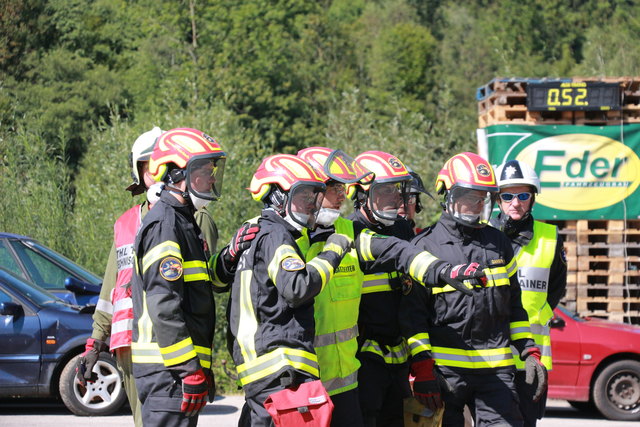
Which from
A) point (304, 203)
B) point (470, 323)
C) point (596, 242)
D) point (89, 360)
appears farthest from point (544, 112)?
point (89, 360)

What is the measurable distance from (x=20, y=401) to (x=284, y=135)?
105 feet

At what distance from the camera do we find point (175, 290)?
4957mm

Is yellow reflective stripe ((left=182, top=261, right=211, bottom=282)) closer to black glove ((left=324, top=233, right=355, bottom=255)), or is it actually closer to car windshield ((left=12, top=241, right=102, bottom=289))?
black glove ((left=324, top=233, right=355, bottom=255))

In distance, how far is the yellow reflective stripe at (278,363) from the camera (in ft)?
16.4

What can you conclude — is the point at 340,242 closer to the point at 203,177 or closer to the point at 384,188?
the point at 203,177

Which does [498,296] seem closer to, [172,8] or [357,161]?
[357,161]

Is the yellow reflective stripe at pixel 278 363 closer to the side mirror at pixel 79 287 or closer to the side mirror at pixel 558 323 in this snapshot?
the side mirror at pixel 79 287

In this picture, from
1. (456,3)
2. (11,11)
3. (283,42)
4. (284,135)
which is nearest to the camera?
(11,11)

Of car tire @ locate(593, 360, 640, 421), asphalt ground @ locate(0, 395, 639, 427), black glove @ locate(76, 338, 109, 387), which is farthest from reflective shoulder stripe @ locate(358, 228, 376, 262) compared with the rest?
car tire @ locate(593, 360, 640, 421)

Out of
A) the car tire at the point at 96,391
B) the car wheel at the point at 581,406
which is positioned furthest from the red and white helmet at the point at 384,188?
the car wheel at the point at 581,406

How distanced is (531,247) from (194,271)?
2805 millimetres

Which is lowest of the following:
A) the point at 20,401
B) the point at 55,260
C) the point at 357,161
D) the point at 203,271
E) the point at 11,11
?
the point at 20,401

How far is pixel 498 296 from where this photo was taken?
5.86 m

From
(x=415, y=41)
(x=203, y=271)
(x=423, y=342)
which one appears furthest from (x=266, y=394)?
(x=415, y=41)
